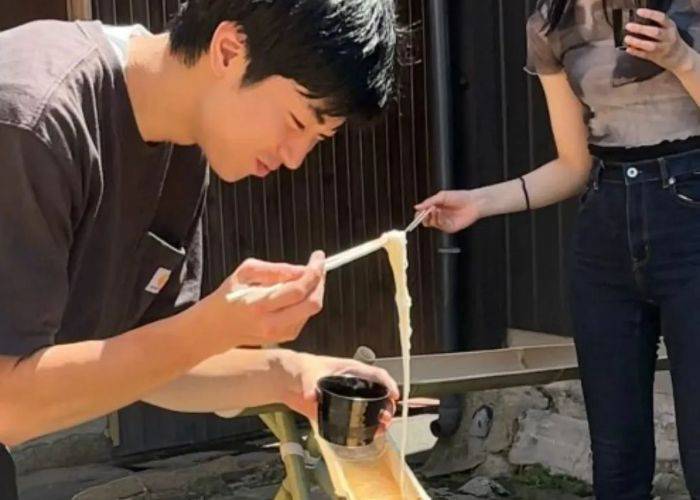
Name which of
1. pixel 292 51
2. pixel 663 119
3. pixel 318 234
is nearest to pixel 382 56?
pixel 292 51

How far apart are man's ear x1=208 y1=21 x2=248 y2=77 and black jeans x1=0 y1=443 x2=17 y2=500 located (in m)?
0.69

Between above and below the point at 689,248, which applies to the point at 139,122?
above

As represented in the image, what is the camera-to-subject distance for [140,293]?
197 centimetres

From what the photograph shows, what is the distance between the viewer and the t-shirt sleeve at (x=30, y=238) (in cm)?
152

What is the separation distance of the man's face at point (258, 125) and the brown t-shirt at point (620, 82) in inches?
38.4

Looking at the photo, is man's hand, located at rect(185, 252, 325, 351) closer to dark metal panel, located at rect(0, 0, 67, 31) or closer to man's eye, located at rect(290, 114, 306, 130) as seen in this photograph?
man's eye, located at rect(290, 114, 306, 130)

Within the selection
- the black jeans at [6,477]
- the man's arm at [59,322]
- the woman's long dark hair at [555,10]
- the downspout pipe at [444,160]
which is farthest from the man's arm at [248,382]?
the downspout pipe at [444,160]

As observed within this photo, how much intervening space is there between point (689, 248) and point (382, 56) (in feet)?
3.40

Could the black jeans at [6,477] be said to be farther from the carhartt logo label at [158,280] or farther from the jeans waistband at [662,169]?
the jeans waistband at [662,169]

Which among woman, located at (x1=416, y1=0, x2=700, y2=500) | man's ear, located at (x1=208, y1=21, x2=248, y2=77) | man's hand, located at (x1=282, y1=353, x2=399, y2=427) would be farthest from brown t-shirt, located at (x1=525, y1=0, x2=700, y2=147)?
man's ear, located at (x1=208, y1=21, x2=248, y2=77)

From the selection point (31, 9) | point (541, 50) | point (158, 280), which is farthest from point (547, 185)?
point (31, 9)

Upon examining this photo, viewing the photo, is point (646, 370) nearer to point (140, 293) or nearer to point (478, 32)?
point (140, 293)

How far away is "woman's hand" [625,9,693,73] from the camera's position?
2.38 m

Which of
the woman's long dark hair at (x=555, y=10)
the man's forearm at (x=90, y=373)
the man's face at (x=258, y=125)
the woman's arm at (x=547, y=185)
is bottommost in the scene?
the man's forearm at (x=90, y=373)
